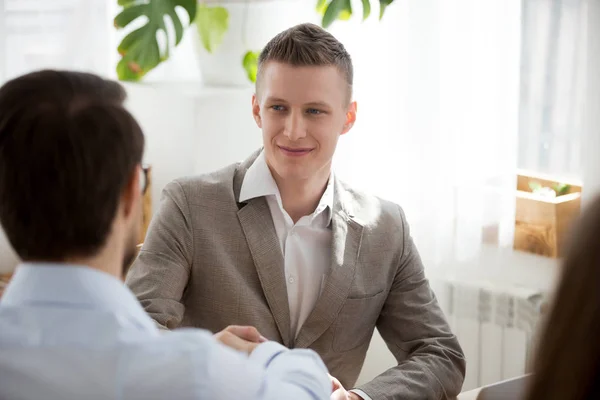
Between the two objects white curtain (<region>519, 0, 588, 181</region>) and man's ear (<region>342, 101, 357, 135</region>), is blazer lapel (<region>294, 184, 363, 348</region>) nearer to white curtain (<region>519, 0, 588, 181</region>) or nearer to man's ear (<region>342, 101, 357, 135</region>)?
man's ear (<region>342, 101, 357, 135</region>)

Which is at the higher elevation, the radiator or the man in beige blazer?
the man in beige blazer

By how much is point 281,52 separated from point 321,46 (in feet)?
0.30

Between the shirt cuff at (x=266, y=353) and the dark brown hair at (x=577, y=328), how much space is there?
49 cm

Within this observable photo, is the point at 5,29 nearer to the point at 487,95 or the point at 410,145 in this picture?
the point at 410,145

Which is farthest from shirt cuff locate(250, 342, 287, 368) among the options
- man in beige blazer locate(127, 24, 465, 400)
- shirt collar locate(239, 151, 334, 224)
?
shirt collar locate(239, 151, 334, 224)

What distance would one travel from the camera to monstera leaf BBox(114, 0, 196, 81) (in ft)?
8.47

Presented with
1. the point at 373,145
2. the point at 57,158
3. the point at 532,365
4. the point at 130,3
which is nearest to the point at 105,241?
the point at 57,158

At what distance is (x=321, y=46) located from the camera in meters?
2.01

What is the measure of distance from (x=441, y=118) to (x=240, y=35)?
68 centimetres

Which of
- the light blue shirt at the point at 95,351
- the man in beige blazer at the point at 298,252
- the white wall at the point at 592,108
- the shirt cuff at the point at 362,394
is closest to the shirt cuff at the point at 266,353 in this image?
the light blue shirt at the point at 95,351

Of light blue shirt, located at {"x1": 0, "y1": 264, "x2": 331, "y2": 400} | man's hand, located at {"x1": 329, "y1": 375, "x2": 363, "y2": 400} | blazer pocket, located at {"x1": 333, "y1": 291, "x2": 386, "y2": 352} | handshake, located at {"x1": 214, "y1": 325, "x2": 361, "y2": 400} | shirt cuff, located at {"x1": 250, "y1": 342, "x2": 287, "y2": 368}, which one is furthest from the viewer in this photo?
blazer pocket, located at {"x1": 333, "y1": 291, "x2": 386, "y2": 352}

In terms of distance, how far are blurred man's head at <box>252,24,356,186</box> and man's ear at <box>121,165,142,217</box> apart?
0.86 meters

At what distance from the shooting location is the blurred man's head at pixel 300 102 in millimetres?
1979

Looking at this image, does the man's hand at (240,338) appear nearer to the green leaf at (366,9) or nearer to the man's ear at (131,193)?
the man's ear at (131,193)
